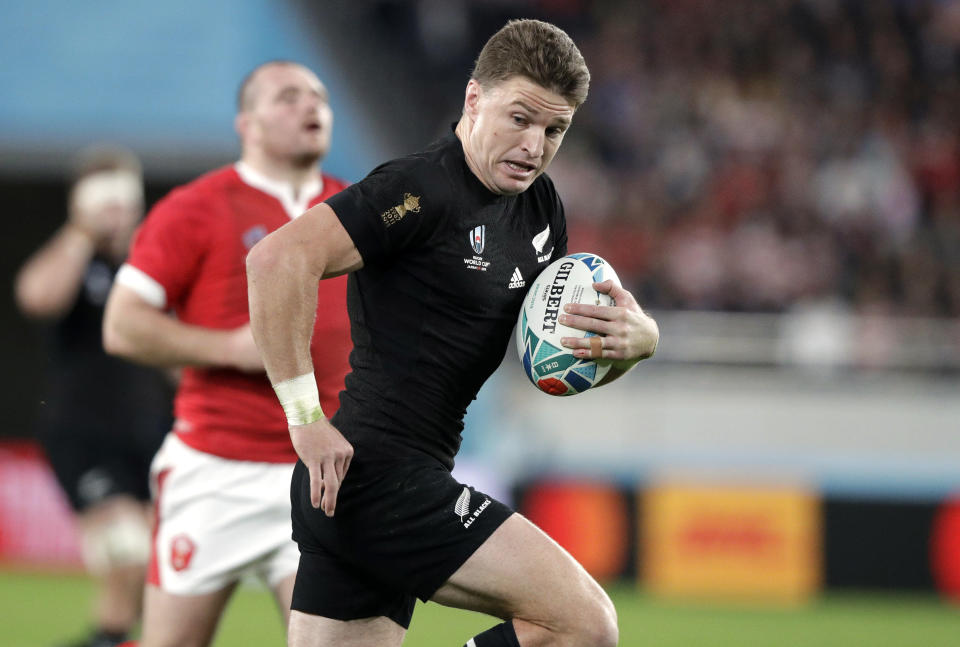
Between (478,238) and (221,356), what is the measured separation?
135 centimetres

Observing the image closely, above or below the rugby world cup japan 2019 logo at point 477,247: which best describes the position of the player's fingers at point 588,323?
below

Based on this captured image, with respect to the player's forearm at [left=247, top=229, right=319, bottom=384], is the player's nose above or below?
above

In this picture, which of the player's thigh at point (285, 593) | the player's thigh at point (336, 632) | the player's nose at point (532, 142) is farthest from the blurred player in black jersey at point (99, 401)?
the player's nose at point (532, 142)

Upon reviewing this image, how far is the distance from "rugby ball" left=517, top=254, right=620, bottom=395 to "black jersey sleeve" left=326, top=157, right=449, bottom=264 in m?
0.40

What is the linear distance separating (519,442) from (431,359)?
9.47 m

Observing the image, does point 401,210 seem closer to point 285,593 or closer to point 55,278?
point 285,593

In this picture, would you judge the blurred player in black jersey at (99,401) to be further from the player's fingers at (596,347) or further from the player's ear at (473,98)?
the player's fingers at (596,347)

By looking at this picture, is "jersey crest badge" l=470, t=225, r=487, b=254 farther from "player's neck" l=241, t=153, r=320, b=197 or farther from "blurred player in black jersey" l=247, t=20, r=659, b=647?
"player's neck" l=241, t=153, r=320, b=197

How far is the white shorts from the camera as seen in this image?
456cm

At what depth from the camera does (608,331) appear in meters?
3.64

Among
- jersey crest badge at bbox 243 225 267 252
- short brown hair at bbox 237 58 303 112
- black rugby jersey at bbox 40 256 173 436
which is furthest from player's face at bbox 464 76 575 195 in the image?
black rugby jersey at bbox 40 256 173 436

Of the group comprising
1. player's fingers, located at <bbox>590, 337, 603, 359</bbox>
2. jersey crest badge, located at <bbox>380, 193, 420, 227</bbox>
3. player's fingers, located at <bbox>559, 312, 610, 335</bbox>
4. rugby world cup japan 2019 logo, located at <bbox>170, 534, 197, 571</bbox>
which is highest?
jersey crest badge, located at <bbox>380, 193, 420, 227</bbox>

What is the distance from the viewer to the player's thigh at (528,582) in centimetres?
350

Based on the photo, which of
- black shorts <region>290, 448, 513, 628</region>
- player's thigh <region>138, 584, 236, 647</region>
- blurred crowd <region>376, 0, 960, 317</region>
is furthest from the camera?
blurred crowd <region>376, 0, 960, 317</region>
